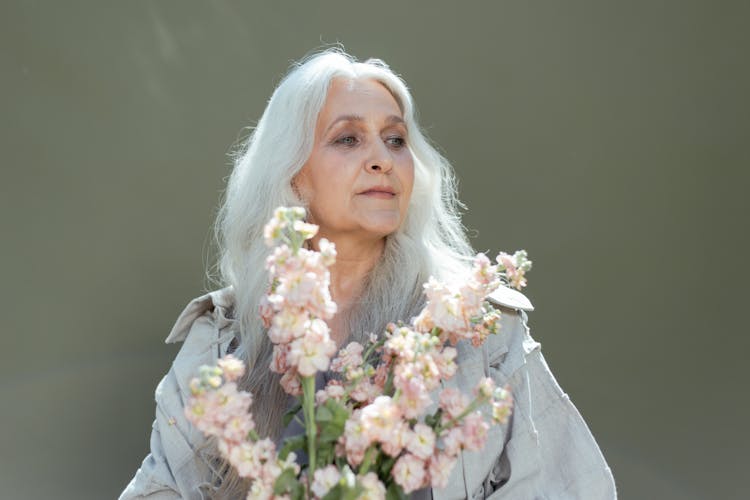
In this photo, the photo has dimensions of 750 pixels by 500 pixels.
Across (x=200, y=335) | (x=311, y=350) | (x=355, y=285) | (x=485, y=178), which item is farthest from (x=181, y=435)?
(x=485, y=178)

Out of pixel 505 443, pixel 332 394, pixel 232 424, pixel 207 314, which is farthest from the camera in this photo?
pixel 207 314

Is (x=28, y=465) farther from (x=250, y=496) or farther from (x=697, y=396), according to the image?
(x=697, y=396)

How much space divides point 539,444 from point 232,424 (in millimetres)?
888

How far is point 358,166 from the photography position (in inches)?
72.9

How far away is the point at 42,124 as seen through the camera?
2.37 m

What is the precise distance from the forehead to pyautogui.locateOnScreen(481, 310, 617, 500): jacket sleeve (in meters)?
0.53

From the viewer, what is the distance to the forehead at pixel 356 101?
191cm

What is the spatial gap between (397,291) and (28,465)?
1080mm

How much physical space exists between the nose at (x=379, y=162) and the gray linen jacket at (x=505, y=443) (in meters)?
0.33

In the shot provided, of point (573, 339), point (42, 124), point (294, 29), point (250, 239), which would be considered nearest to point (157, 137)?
point (42, 124)

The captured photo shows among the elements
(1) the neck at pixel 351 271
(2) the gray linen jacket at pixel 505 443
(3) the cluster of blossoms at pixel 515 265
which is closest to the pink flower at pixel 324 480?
(3) the cluster of blossoms at pixel 515 265

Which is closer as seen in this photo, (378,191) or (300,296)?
(300,296)

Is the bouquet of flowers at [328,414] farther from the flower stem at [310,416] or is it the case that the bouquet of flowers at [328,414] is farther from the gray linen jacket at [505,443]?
the gray linen jacket at [505,443]

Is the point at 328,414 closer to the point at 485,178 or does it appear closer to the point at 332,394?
the point at 332,394
